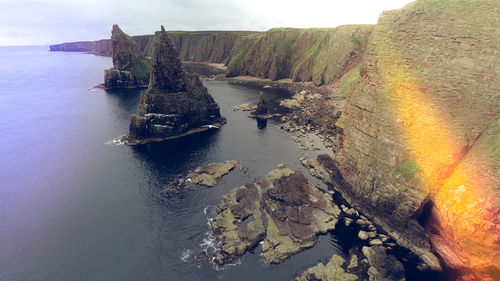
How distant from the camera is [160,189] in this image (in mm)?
62469

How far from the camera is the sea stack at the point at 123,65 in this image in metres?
173

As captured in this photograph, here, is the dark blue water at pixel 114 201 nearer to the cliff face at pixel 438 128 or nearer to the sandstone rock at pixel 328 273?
the sandstone rock at pixel 328 273

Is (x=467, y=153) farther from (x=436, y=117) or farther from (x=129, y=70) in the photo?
(x=129, y=70)

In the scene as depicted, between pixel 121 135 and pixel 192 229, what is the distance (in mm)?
66059

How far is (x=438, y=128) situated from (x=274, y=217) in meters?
36.8

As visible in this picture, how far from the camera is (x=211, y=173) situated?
68.9 meters

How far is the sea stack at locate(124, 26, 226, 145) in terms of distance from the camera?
9069 centimetres

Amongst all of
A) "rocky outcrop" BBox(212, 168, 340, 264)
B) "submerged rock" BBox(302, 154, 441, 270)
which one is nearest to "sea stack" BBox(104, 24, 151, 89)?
"rocky outcrop" BBox(212, 168, 340, 264)

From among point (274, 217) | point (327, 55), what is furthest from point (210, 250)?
point (327, 55)

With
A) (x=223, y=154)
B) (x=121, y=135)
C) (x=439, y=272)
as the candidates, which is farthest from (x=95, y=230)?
(x=439, y=272)

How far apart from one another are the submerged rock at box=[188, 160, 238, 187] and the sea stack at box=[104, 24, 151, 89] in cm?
14519

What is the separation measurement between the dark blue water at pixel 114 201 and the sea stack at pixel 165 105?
6.20 metres

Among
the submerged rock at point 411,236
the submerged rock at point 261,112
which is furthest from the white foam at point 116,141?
the submerged rock at point 411,236

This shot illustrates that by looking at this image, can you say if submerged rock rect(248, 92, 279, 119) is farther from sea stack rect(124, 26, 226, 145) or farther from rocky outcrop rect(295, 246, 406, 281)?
rocky outcrop rect(295, 246, 406, 281)
